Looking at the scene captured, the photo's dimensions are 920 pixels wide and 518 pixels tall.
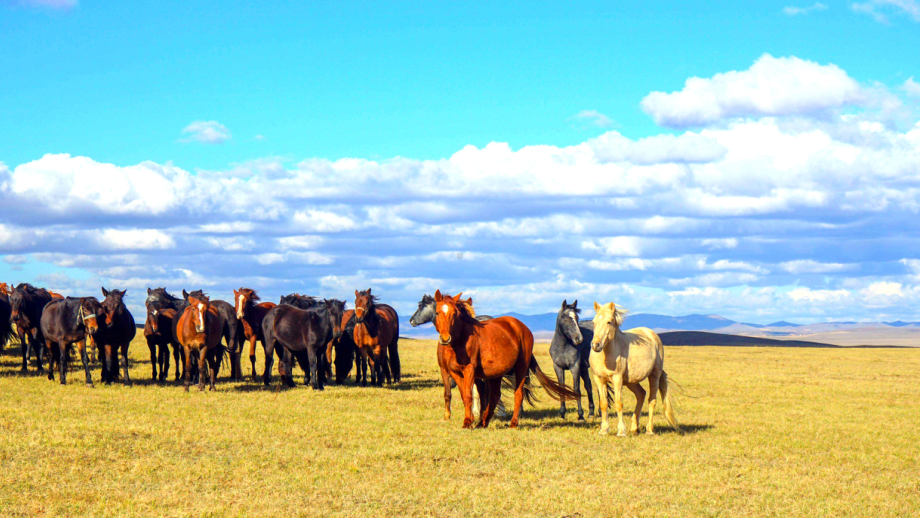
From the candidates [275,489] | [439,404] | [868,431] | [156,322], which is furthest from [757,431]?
[156,322]

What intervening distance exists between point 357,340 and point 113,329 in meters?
6.27

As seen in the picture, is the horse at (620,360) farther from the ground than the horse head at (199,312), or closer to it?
closer to it

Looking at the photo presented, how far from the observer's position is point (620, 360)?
43.7 ft

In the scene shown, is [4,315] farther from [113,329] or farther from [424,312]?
[424,312]

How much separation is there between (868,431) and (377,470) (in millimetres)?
10569

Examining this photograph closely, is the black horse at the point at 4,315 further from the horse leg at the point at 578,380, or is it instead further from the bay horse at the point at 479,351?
the horse leg at the point at 578,380

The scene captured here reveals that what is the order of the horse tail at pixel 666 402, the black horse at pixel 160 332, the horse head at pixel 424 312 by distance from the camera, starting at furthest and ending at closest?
the black horse at pixel 160 332, the horse head at pixel 424 312, the horse tail at pixel 666 402

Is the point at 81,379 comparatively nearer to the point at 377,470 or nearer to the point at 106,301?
the point at 106,301

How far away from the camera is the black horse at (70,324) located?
18609 millimetres

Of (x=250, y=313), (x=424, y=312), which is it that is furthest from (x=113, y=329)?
(x=424, y=312)

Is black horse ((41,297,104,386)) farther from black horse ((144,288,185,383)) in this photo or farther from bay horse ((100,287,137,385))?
black horse ((144,288,185,383))

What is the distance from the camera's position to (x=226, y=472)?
32.4 ft

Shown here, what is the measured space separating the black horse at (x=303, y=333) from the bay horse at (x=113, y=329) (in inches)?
140

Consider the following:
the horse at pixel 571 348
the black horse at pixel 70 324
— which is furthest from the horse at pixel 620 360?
the black horse at pixel 70 324
